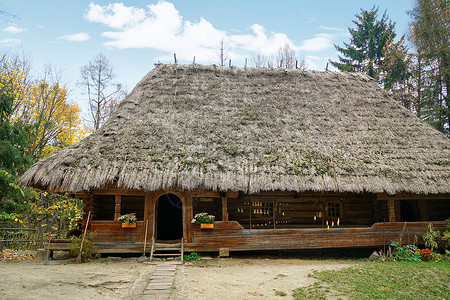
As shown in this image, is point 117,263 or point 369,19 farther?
point 369,19

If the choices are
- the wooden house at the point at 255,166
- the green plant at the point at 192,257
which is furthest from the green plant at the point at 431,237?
the green plant at the point at 192,257

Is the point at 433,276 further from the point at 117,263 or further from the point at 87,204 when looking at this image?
the point at 87,204

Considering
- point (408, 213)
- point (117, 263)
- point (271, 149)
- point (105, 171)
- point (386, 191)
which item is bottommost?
point (117, 263)

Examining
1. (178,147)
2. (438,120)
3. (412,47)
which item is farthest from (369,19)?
(178,147)

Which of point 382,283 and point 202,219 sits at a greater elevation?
point 202,219

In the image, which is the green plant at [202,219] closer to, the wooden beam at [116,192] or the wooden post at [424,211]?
the wooden beam at [116,192]

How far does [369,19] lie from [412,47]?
7.65 meters

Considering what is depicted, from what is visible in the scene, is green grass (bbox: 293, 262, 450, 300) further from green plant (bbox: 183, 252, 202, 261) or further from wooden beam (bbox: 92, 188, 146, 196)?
wooden beam (bbox: 92, 188, 146, 196)

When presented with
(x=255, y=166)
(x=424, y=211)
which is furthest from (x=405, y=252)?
(x=255, y=166)

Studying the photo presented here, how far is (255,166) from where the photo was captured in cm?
1041

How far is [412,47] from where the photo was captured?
19.9m

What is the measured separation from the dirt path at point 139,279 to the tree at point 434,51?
14.7 metres

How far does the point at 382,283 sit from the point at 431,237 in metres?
4.80

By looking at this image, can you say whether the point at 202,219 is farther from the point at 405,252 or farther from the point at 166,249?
the point at 405,252
